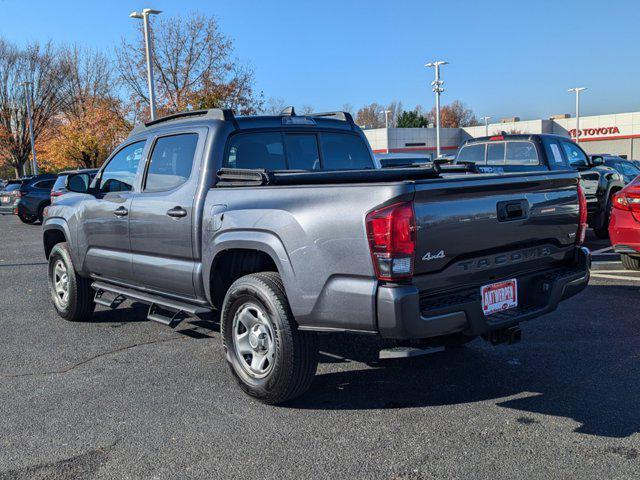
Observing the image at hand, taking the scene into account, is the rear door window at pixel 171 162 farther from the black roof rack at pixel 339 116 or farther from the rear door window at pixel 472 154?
the rear door window at pixel 472 154

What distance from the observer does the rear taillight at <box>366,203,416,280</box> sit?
3.45 m

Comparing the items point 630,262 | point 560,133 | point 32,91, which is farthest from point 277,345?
point 560,133

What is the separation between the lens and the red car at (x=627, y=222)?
7598mm

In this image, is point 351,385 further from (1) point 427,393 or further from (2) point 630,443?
(2) point 630,443

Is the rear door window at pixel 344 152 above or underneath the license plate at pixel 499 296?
above

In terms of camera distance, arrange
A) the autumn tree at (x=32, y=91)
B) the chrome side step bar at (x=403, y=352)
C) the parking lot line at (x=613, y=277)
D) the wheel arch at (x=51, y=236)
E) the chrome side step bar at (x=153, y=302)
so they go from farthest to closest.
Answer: the autumn tree at (x=32, y=91), the parking lot line at (x=613, y=277), the wheel arch at (x=51, y=236), the chrome side step bar at (x=153, y=302), the chrome side step bar at (x=403, y=352)

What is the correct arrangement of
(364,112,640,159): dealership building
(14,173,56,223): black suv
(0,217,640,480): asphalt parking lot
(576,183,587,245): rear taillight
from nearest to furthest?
(0,217,640,480): asphalt parking lot
(576,183,587,245): rear taillight
(14,173,56,223): black suv
(364,112,640,159): dealership building

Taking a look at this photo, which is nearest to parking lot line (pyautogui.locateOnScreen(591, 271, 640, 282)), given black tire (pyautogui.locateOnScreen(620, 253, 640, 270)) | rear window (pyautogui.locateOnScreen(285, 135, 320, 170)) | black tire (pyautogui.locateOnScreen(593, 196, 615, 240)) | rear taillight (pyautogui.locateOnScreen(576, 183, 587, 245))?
black tire (pyautogui.locateOnScreen(620, 253, 640, 270))

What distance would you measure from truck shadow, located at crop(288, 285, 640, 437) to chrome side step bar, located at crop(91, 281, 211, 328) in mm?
1151

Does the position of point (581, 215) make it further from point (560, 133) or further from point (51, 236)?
point (560, 133)

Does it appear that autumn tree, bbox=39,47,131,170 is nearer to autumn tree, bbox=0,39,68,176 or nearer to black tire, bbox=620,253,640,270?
autumn tree, bbox=0,39,68,176

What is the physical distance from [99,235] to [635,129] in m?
62.9

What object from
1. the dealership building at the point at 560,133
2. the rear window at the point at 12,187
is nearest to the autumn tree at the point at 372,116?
the dealership building at the point at 560,133

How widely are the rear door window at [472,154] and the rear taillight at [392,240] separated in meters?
8.57
